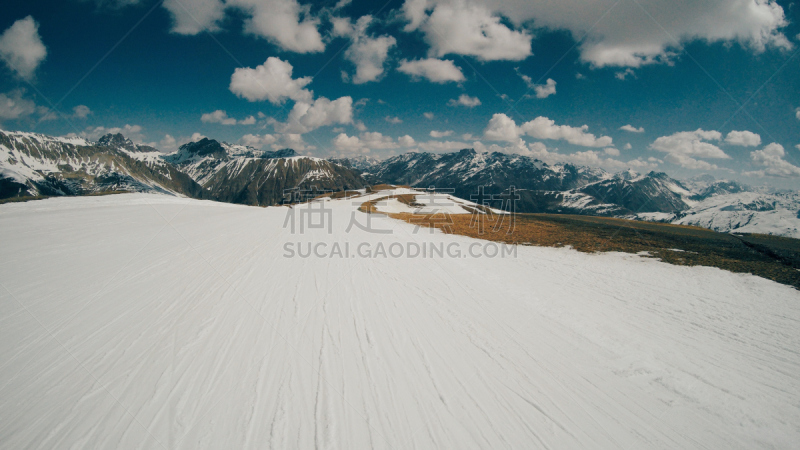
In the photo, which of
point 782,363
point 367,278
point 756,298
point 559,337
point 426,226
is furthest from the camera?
point 426,226

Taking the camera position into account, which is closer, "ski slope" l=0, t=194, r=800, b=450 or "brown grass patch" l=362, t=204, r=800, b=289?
"ski slope" l=0, t=194, r=800, b=450

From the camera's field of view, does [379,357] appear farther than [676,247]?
No

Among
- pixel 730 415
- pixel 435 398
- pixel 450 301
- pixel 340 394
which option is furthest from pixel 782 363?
pixel 340 394

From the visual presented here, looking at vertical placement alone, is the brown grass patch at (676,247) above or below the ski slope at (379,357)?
above

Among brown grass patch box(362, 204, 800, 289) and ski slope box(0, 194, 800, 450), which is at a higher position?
brown grass patch box(362, 204, 800, 289)

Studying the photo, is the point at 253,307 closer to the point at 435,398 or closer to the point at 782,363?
the point at 435,398

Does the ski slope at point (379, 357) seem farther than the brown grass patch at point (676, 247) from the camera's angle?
No

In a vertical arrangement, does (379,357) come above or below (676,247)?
below

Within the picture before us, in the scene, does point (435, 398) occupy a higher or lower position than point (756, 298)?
lower
